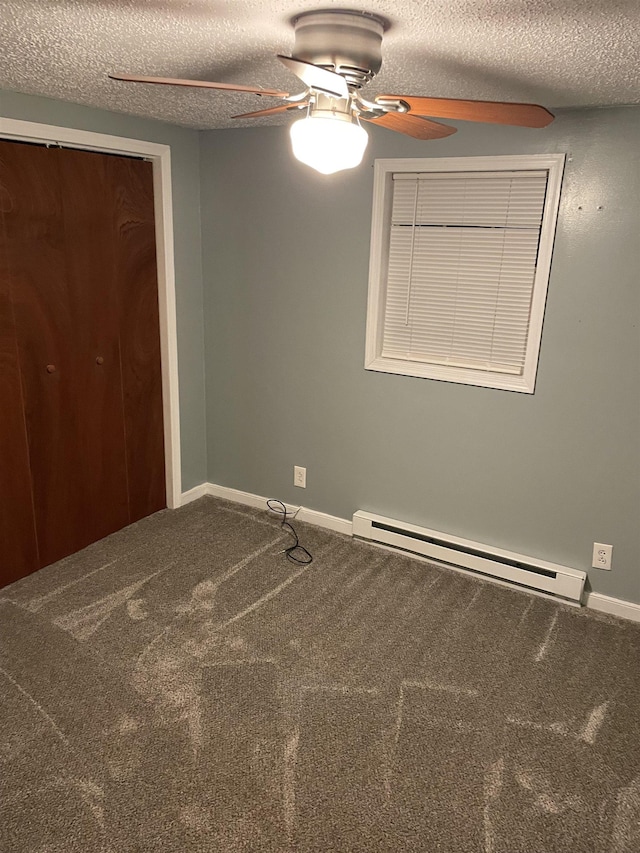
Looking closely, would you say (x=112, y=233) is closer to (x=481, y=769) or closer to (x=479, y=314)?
(x=479, y=314)

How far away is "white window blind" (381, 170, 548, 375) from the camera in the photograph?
2748 millimetres

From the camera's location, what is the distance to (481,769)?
200 cm

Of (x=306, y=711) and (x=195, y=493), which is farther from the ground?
(x=195, y=493)

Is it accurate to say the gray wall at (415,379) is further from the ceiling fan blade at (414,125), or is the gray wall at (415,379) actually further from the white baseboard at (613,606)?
the ceiling fan blade at (414,125)

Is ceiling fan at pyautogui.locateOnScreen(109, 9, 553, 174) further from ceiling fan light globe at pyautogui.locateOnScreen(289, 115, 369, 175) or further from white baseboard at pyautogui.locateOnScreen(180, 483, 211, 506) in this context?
white baseboard at pyautogui.locateOnScreen(180, 483, 211, 506)

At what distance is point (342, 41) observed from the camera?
1540 millimetres

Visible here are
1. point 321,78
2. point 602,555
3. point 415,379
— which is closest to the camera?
point 321,78

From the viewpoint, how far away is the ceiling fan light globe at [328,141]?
156 cm

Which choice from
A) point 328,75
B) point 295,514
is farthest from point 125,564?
point 328,75

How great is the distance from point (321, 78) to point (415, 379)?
181 cm

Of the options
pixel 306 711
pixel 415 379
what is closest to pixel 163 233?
pixel 415 379

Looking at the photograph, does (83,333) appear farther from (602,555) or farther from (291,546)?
(602,555)

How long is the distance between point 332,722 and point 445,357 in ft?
5.69

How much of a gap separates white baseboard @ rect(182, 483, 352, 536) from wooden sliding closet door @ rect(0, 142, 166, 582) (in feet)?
1.31
